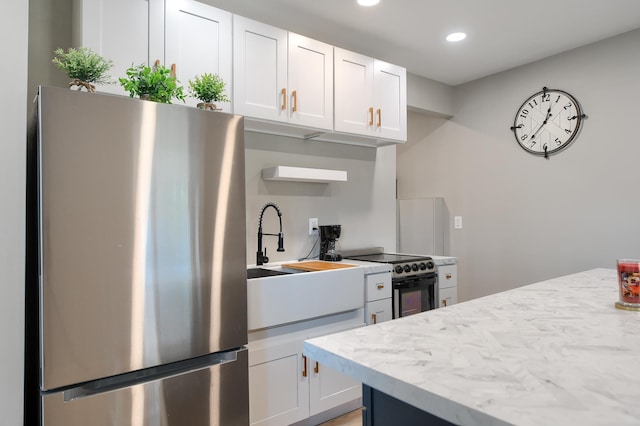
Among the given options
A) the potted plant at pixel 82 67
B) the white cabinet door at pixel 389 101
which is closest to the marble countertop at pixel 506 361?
the potted plant at pixel 82 67

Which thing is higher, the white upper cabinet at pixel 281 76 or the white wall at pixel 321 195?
the white upper cabinet at pixel 281 76

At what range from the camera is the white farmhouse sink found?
2.04 metres

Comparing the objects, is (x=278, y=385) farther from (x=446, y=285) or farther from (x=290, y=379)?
(x=446, y=285)

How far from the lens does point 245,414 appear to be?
1860 millimetres

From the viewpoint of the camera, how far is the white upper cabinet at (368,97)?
2.79 meters

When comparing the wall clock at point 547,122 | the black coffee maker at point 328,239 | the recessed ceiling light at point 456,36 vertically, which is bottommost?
the black coffee maker at point 328,239

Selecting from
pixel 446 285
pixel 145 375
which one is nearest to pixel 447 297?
pixel 446 285

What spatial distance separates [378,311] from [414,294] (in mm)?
423

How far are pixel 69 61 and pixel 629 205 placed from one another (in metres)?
3.69

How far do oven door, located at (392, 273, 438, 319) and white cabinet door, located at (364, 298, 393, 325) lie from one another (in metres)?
0.10

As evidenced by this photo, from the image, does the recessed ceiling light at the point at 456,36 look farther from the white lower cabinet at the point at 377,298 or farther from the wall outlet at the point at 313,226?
the white lower cabinet at the point at 377,298

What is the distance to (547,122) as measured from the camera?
3479 millimetres

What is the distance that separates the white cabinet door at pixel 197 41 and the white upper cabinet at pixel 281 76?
0.20 ft

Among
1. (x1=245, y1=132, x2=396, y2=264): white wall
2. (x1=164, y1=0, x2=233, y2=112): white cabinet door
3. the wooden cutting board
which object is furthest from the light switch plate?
(x1=164, y1=0, x2=233, y2=112): white cabinet door
